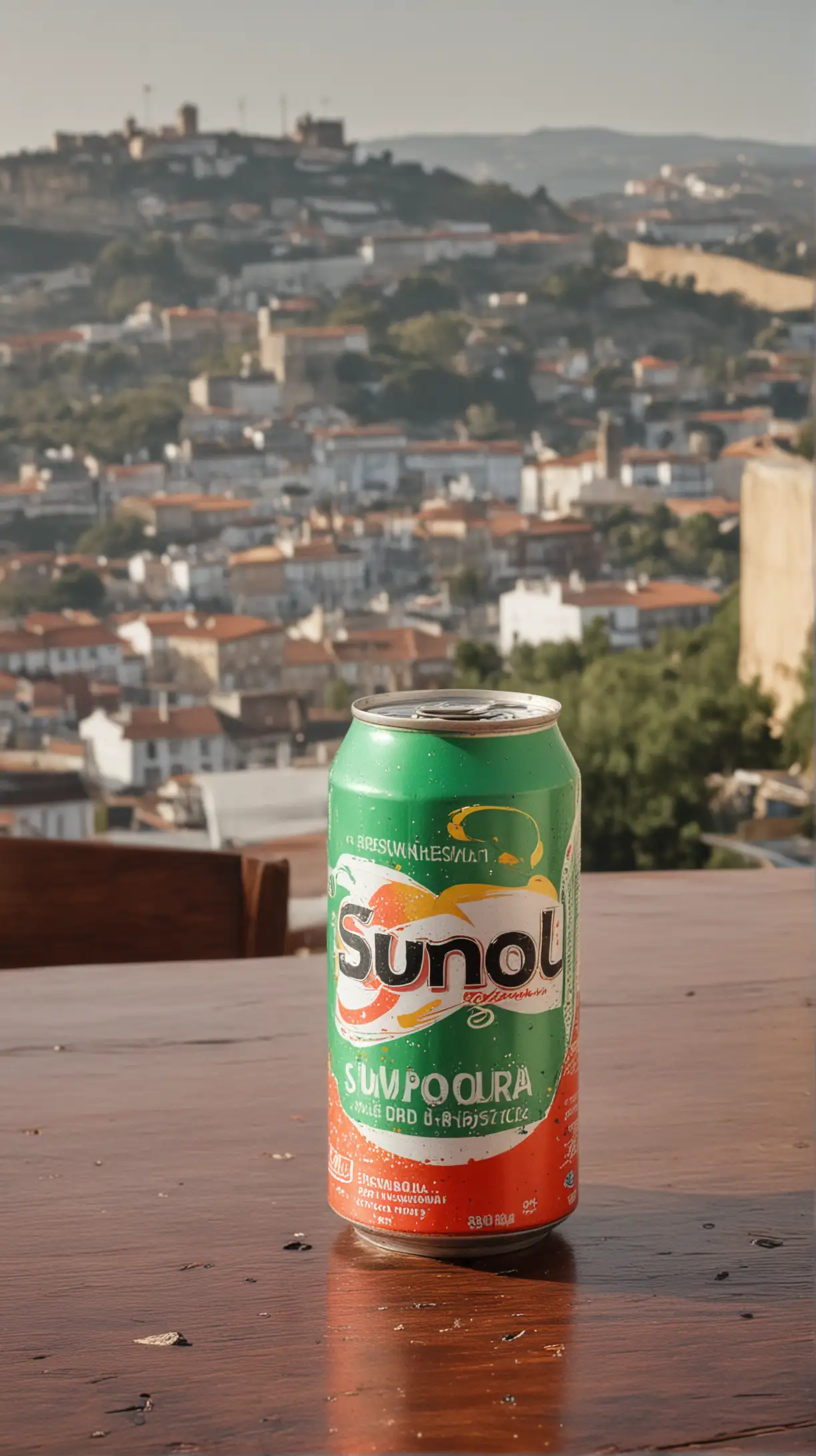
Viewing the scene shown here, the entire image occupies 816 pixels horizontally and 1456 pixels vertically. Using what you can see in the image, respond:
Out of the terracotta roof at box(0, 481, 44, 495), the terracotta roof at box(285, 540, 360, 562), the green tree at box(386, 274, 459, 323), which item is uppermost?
the green tree at box(386, 274, 459, 323)

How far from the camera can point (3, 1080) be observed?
1.40 feet

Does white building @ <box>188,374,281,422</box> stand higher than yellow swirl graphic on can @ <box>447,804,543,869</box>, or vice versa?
yellow swirl graphic on can @ <box>447,804,543,869</box>

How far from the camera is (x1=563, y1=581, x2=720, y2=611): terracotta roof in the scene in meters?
15.5

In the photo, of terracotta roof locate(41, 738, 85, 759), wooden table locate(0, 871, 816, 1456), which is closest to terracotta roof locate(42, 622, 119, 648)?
terracotta roof locate(41, 738, 85, 759)

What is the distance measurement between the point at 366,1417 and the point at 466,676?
1370cm

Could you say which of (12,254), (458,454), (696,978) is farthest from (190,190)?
(696,978)

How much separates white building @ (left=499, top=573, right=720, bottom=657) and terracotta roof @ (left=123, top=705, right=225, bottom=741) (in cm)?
283

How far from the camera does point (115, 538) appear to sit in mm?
16234

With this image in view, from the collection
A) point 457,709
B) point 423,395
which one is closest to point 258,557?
point 423,395

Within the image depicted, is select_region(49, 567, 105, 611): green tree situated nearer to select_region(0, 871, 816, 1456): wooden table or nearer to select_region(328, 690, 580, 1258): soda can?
select_region(0, 871, 816, 1456): wooden table

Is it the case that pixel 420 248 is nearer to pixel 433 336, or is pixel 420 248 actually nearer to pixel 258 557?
pixel 433 336

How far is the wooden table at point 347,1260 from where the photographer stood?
0.26 metres

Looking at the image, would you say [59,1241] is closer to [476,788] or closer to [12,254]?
[476,788]

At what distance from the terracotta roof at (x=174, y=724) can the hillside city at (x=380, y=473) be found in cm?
3
